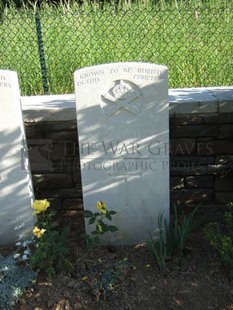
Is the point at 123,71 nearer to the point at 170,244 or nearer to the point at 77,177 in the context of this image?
the point at 77,177

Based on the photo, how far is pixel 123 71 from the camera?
2.69 metres

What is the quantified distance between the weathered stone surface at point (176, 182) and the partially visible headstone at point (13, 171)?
111 cm

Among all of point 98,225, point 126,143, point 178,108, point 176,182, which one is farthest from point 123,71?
point 176,182

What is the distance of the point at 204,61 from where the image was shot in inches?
166

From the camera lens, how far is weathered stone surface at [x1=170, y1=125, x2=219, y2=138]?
325 centimetres

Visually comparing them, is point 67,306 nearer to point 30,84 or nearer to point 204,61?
point 30,84

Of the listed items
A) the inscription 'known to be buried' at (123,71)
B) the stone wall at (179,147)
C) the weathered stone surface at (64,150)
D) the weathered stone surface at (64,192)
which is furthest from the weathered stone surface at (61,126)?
the inscription 'known to be buried' at (123,71)

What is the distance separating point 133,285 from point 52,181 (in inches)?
44.1

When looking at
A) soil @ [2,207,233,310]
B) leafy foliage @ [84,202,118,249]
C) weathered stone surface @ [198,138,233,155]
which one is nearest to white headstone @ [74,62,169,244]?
leafy foliage @ [84,202,118,249]

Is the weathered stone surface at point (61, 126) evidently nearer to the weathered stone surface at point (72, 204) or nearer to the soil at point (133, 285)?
the weathered stone surface at point (72, 204)

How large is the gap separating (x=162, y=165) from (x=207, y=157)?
59cm

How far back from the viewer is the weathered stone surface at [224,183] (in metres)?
3.40

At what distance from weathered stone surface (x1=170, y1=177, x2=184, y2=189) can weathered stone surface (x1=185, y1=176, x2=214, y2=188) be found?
4cm

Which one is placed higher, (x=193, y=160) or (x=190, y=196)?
(x=193, y=160)
